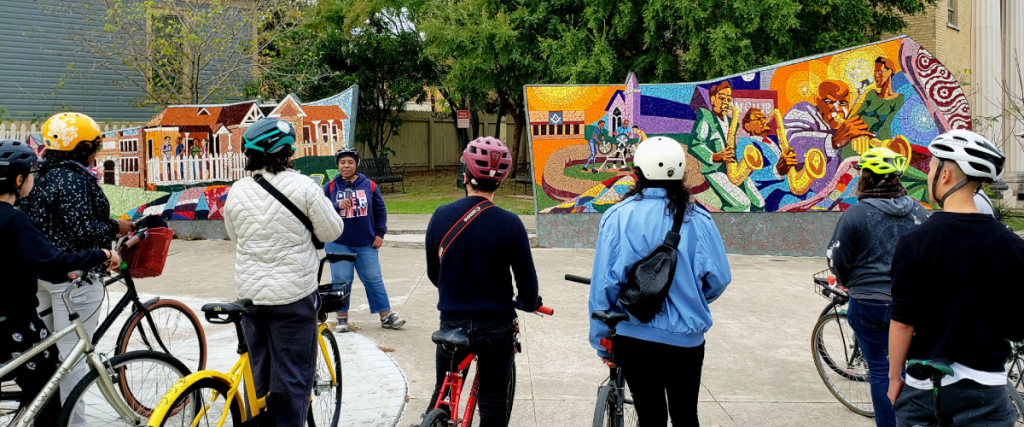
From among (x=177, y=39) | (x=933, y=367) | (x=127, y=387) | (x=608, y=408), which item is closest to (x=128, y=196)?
(x=177, y=39)

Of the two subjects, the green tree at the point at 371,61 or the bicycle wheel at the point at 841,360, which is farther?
the green tree at the point at 371,61

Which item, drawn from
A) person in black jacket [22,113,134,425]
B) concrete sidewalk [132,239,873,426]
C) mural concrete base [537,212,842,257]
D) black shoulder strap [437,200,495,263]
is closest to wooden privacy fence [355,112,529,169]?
mural concrete base [537,212,842,257]

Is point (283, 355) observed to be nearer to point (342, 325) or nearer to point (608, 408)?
point (608, 408)

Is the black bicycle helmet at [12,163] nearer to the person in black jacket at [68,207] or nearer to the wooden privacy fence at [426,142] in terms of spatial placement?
the person in black jacket at [68,207]

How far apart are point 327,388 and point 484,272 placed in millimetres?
1408

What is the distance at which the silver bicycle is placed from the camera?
3461mm

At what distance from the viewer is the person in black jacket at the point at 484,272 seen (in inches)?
144

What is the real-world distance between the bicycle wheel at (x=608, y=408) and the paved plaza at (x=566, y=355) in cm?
144

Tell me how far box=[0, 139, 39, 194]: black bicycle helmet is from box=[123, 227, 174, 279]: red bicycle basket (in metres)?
1.05

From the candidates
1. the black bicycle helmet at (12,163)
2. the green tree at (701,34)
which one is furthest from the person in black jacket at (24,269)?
the green tree at (701,34)

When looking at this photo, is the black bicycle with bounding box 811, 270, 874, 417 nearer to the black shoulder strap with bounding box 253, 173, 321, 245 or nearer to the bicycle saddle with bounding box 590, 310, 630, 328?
the bicycle saddle with bounding box 590, 310, 630, 328

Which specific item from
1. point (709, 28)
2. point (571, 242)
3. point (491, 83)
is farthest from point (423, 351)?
point (491, 83)

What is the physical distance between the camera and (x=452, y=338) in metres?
3.51

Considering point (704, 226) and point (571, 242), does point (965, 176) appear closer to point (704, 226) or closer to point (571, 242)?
point (704, 226)
